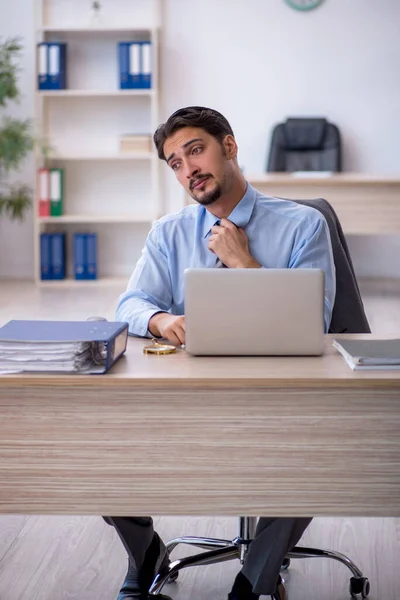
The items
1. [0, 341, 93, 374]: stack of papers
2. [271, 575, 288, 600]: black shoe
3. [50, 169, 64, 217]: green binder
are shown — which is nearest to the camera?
[0, 341, 93, 374]: stack of papers

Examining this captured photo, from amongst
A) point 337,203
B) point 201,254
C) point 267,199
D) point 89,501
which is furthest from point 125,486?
point 337,203

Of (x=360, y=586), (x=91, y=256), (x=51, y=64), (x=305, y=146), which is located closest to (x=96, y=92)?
(x=51, y=64)

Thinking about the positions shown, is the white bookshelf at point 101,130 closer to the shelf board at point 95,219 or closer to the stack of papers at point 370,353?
the shelf board at point 95,219

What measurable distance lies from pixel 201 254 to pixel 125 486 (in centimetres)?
76

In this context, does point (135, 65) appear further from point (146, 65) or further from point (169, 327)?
point (169, 327)

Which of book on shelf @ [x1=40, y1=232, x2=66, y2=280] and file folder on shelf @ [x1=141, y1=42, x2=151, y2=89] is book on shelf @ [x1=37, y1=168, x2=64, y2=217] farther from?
file folder on shelf @ [x1=141, y1=42, x2=151, y2=89]

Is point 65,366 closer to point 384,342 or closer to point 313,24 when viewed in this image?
point 384,342

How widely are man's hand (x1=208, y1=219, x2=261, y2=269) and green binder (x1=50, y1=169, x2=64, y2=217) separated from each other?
15.9 ft

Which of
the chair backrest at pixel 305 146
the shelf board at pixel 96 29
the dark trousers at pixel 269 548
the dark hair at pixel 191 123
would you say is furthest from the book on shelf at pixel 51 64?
the dark trousers at pixel 269 548

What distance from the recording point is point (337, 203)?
5.95 m

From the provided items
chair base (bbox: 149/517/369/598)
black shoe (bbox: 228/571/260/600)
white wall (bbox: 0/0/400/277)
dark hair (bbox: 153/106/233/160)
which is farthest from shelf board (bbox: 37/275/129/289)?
black shoe (bbox: 228/571/260/600)

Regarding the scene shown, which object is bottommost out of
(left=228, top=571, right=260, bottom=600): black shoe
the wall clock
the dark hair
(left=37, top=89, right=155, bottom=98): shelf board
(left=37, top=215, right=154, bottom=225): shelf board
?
(left=228, top=571, right=260, bottom=600): black shoe

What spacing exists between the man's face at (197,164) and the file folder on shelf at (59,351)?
0.62 metres

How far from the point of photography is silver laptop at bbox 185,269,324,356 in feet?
5.34
